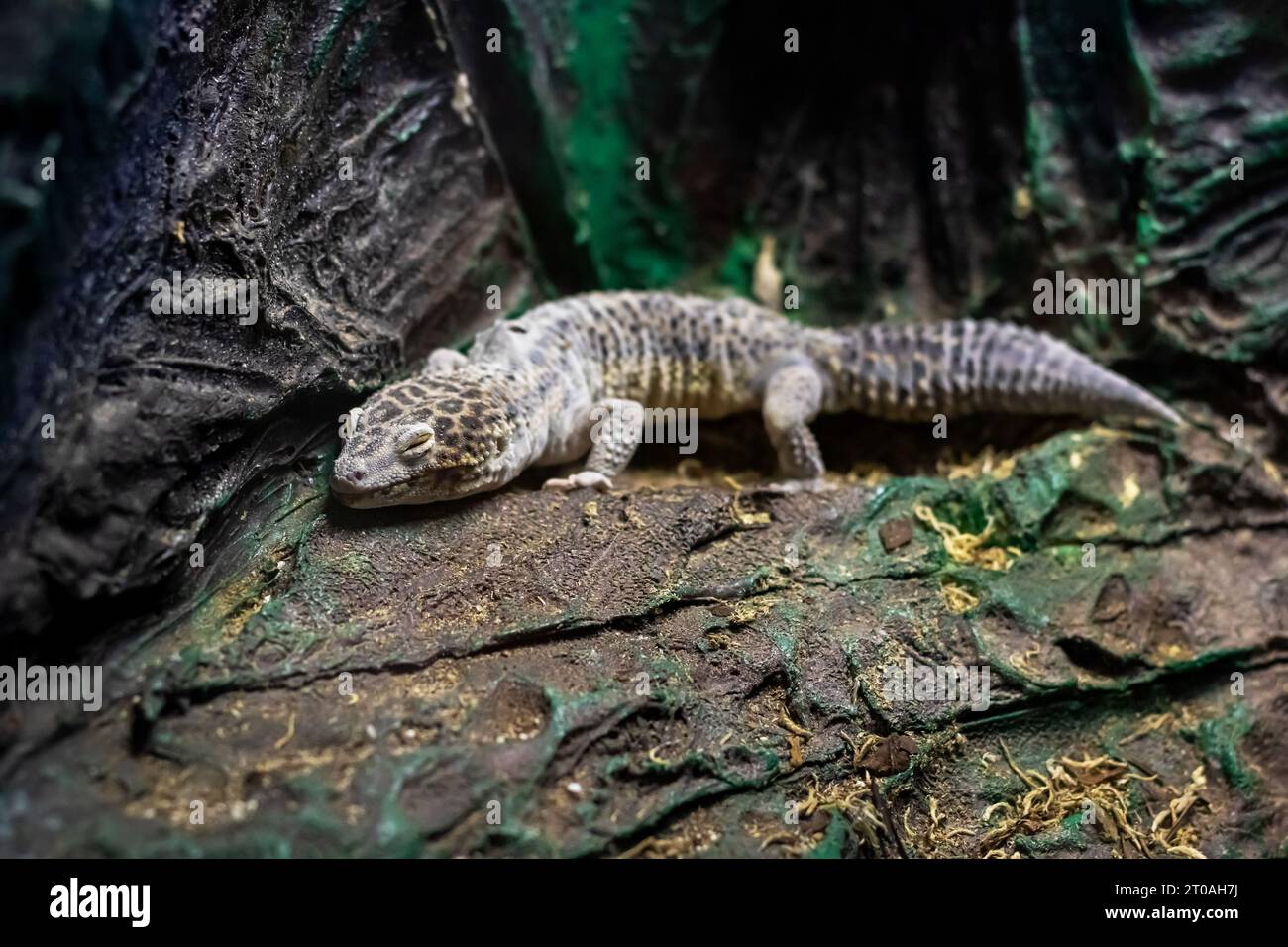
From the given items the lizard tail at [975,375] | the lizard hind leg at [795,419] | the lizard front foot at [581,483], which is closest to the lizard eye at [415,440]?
the lizard front foot at [581,483]

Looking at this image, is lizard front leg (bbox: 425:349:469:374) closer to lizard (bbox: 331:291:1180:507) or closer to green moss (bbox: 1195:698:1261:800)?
lizard (bbox: 331:291:1180:507)

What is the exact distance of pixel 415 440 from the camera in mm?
4469

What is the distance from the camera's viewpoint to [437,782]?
3.41m

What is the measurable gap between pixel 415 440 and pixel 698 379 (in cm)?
236

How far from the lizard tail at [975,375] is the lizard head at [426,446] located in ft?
7.88

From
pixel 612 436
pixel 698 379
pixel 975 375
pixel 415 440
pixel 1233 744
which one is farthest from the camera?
pixel 698 379

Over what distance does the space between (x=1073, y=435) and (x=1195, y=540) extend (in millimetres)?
841

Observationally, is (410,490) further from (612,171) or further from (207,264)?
(612,171)

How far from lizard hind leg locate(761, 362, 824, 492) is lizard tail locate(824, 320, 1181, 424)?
1.00 feet

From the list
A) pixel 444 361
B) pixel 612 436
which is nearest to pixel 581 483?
pixel 612 436

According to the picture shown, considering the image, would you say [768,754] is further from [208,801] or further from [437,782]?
[208,801]

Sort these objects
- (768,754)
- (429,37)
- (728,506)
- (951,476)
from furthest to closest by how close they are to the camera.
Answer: (951,476)
(429,37)
(728,506)
(768,754)

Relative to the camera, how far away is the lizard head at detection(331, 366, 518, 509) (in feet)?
14.5
